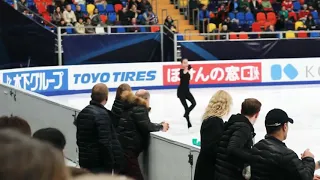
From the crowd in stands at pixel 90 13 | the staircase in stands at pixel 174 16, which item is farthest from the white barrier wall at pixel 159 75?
the staircase in stands at pixel 174 16

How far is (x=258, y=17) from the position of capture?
82.9 ft

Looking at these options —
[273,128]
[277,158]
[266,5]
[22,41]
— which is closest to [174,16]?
[266,5]

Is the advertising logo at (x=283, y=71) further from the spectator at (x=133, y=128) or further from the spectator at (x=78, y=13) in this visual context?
the spectator at (x=133, y=128)

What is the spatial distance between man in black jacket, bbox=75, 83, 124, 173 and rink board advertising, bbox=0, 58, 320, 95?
12.6 m

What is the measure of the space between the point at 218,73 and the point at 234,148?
16.8m

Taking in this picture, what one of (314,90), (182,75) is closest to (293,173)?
(182,75)

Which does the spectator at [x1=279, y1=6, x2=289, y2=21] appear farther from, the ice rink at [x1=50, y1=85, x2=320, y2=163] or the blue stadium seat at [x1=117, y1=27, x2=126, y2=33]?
the blue stadium seat at [x1=117, y1=27, x2=126, y2=33]

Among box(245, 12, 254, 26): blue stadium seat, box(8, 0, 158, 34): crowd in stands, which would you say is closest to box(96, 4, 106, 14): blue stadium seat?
box(8, 0, 158, 34): crowd in stands

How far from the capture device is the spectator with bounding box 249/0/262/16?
25581 mm

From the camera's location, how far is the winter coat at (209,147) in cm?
487

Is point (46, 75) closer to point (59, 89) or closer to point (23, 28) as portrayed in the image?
point (59, 89)

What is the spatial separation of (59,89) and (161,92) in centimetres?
308

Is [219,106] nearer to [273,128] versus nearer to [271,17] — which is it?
[273,128]

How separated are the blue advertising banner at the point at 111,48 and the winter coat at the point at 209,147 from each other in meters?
16.1
